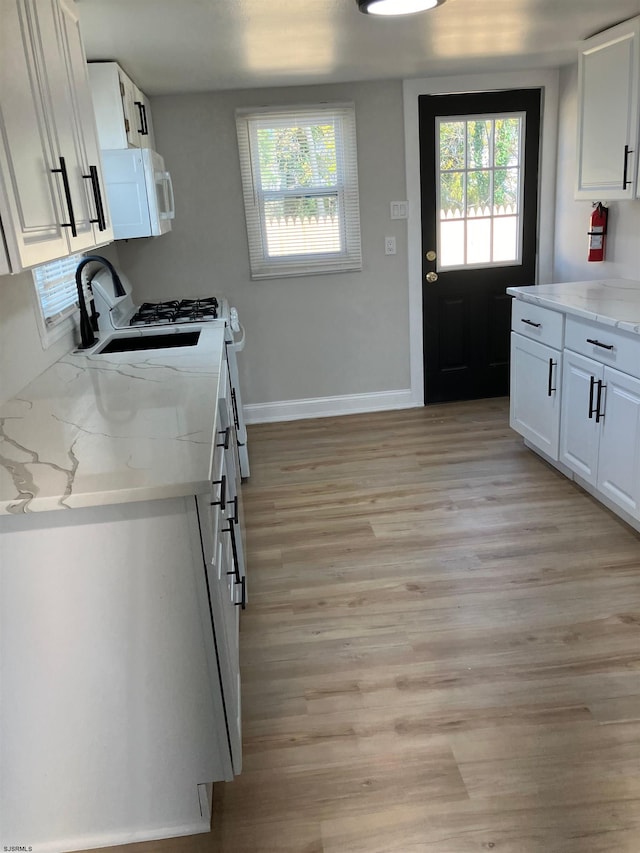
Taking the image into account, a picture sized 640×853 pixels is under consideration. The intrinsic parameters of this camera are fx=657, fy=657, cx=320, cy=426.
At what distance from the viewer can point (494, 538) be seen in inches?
113

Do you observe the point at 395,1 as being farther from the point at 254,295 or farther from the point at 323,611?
the point at 254,295

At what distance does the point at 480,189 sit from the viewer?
4324 millimetres

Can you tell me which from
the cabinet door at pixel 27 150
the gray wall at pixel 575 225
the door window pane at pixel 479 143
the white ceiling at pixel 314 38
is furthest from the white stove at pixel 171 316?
the gray wall at pixel 575 225

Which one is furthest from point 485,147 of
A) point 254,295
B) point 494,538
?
point 494,538

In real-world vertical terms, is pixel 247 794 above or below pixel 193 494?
below

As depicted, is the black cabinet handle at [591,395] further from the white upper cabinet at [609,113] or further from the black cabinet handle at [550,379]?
the white upper cabinet at [609,113]

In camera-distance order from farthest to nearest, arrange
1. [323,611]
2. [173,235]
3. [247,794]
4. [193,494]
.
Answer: [173,235], [323,611], [247,794], [193,494]

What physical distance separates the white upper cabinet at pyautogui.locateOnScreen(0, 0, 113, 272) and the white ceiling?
0.38 metres

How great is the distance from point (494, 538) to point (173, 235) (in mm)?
2738

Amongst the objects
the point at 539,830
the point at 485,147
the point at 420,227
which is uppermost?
the point at 485,147

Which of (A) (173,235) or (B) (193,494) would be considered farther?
(A) (173,235)

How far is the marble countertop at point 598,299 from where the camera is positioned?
2711 millimetres

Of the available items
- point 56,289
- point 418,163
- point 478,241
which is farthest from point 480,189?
point 56,289

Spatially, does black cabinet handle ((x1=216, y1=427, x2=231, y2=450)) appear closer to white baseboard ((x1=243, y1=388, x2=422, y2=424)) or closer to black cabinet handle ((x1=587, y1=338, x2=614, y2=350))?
black cabinet handle ((x1=587, y1=338, x2=614, y2=350))
